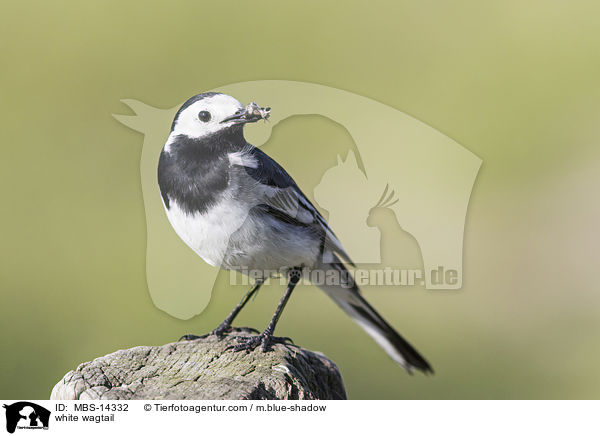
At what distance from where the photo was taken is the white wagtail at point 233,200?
3518mm

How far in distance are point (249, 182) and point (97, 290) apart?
3.40 metres

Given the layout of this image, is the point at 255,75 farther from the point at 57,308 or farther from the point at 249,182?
the point at 57,308

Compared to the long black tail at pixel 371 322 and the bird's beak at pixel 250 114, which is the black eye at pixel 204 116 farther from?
the long black tail at pixel 371 322

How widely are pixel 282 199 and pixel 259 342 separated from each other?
0.92 metres

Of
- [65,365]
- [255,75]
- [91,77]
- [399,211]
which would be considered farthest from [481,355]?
[91,77]

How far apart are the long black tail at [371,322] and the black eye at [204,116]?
144 cm

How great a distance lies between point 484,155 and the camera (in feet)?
24.7

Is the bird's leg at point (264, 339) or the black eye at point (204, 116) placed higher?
the black eye at point (204, 116)

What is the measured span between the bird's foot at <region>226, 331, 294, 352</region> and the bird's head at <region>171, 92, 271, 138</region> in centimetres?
130

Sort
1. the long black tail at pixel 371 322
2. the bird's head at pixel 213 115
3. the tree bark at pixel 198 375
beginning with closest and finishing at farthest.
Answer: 1. the tree bark at pixel 198 375
2. the bird's head at pixel 213 115
3. the long black tail at pixel 371 322

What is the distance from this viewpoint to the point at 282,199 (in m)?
3.94

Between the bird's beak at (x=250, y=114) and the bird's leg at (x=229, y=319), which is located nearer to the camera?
the bird's beak at (x=250, y=114)
